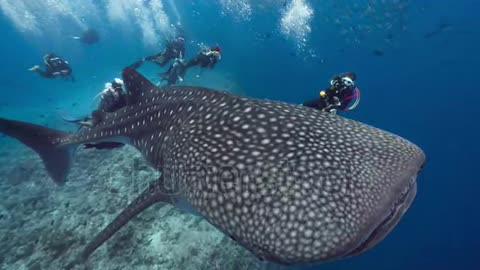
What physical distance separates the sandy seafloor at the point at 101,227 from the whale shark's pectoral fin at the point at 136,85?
2884 mm

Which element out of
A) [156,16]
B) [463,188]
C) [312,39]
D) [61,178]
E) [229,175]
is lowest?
[463,188]

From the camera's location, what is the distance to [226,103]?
419 centimetres

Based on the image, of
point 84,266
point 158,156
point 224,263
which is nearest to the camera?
point 158,156

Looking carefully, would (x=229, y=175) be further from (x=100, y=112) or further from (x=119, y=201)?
(x=119, y=201)

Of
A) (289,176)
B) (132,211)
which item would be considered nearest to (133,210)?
(132,211)

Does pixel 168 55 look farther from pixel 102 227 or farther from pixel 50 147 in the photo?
pixel 102 227

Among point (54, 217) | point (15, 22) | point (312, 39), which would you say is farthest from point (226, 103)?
point (15, 22)

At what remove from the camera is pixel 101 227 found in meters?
7.27

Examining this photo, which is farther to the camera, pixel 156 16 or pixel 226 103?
pixel 156 16

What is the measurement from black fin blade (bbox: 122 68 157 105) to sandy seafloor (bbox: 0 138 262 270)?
2.90 metres

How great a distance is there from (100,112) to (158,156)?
9.30 feet

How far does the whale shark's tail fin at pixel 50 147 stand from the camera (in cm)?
641

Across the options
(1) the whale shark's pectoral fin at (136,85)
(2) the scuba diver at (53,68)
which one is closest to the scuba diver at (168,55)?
(2) the scuba diver at (53,68)

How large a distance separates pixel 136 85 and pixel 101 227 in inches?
133
